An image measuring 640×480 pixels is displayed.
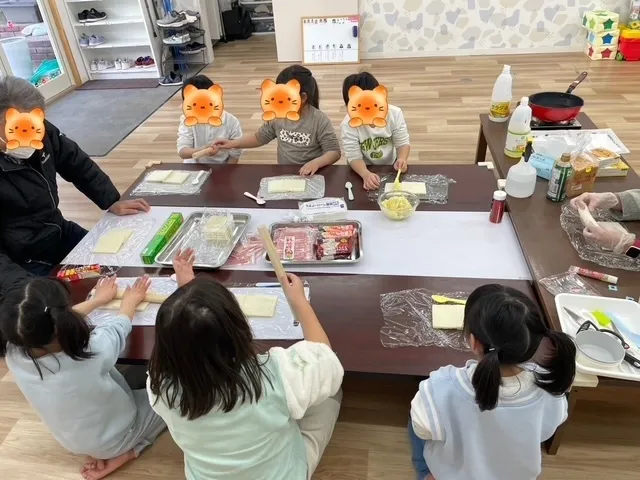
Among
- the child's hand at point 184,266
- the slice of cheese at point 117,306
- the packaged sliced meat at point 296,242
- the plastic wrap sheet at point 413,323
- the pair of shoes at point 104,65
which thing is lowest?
the pair of shoes at point 104,65

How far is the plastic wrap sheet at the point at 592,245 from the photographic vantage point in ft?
4.42

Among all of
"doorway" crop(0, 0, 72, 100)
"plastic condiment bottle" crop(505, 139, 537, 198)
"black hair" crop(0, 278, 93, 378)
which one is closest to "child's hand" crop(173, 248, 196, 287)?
"black hair" crop(0, 278, 93, 378)

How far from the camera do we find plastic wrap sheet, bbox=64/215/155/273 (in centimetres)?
153

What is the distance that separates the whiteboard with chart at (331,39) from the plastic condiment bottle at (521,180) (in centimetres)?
385

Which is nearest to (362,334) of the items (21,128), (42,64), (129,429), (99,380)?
(99,380)

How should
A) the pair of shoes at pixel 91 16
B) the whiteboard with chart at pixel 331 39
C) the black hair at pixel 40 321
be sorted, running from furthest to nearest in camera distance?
1. the whiteboard with chart at pixel 331 39
2. the pair of shoes at pixel 91 16
3. the black hair at pixel 40 321

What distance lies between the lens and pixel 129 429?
147 centimetres

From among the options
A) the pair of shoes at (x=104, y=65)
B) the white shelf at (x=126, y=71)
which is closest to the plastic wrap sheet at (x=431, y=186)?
the white shelf at (x=126, y=71)

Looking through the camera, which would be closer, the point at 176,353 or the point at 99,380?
the point at 176,353

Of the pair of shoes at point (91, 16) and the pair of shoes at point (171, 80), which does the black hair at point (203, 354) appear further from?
the pair of shoes at point (91, 16)

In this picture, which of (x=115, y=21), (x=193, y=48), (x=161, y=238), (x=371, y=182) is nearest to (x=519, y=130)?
(x=371, y=182)

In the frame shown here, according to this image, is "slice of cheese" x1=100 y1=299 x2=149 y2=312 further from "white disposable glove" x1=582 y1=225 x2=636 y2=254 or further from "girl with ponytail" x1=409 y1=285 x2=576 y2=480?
"white disposable glove" x1=582 y1=225 x2=636 y2=254

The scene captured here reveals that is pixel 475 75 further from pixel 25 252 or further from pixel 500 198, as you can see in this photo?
pixel 25 252

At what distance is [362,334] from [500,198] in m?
0.68
